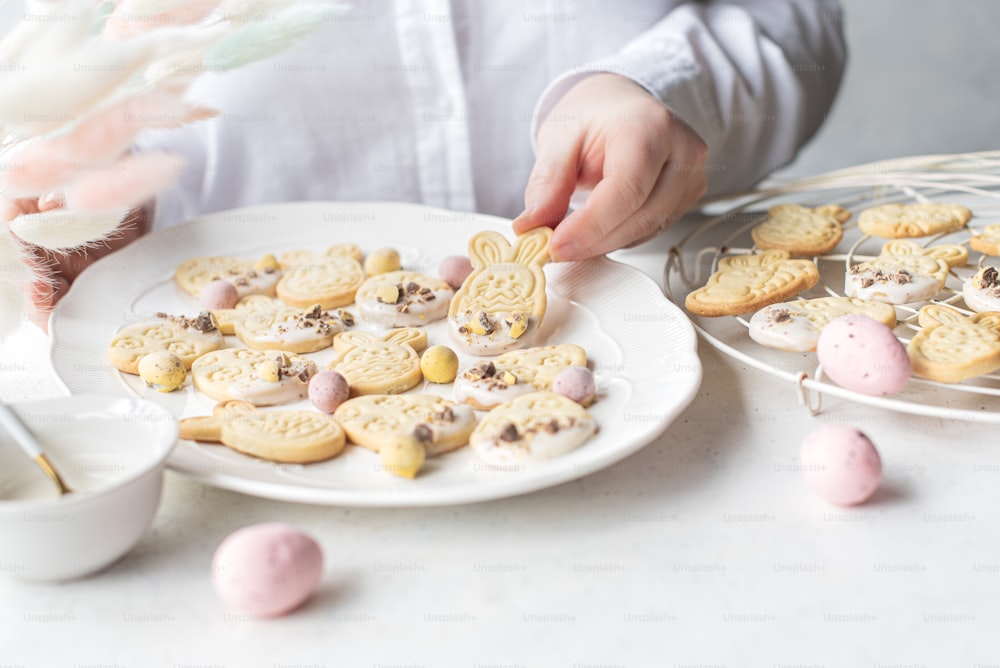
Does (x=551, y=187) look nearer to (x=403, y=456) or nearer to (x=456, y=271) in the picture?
(x=456, y=271)

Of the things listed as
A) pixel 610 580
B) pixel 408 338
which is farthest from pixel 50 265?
pixel 610 580

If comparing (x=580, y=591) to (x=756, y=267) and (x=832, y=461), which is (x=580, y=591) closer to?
(x=832, y=461)

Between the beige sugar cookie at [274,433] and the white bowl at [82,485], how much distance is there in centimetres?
7

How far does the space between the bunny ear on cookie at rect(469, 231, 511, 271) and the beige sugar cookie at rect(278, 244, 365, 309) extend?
0.43ft

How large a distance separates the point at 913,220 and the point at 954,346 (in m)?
0.32

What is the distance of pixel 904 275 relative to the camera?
2.75ft

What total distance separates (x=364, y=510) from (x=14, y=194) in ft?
1.02

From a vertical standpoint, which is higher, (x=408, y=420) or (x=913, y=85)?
(x=408, y=420)

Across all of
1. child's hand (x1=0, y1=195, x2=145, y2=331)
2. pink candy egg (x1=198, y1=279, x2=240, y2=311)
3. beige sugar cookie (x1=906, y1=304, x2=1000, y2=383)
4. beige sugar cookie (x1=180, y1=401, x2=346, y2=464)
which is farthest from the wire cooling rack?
child's hand (x1=0, y1=195, x2=145, y2=331)

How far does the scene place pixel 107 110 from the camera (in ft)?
1.74

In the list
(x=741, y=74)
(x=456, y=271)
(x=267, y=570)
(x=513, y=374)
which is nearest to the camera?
(x=267, y=570)

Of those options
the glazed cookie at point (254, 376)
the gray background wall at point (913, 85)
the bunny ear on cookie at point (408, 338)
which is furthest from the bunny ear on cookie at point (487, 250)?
the gray background wall at point (913, 85)

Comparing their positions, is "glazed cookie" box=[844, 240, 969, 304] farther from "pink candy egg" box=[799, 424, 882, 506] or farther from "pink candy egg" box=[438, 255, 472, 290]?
"pink candy egg" box=[438, 255, 472, 290]

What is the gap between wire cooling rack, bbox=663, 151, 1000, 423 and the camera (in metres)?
0.72
